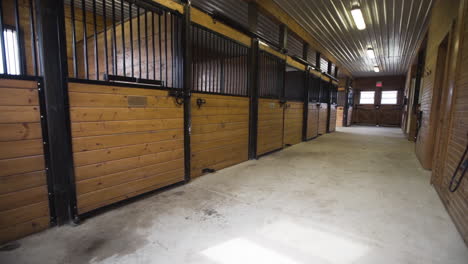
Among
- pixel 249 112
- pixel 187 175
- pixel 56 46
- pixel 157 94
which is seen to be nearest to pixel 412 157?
pixel 249 112

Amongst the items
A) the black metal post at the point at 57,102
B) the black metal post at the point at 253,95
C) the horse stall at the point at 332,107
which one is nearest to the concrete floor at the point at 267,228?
the black metal post at the point at 57,102

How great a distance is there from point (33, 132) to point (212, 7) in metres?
4.06

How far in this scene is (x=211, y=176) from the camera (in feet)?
10.3

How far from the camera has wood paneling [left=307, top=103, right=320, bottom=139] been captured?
6.87 meters

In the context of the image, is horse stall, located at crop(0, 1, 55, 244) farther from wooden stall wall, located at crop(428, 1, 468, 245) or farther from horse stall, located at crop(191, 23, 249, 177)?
wooden stall wall, located at crop(428, 1, 468, 245)

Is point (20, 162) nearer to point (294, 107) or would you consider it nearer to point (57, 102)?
point (57, 102)

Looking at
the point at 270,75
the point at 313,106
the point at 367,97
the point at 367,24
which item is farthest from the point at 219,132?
the point at 367,97

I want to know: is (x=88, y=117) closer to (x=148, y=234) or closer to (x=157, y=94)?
(x=157, y=94)

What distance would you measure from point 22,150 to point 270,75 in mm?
4133

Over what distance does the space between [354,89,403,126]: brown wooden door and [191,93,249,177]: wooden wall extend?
42.9 ft

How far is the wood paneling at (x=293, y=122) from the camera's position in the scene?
5498mm

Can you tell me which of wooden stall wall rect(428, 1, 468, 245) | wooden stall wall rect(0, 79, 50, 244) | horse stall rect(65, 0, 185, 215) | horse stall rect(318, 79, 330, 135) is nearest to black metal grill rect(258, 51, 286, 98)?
horse stall rect(65, 0, 185, 215)

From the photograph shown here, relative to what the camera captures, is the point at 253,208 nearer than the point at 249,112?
Yes

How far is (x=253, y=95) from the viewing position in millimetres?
4055
